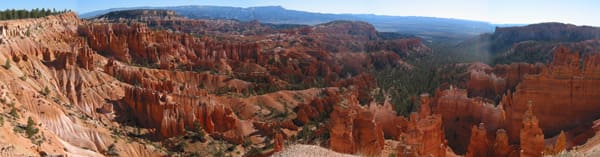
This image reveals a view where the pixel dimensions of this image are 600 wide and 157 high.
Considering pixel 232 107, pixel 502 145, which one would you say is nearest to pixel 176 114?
pixel 232 107

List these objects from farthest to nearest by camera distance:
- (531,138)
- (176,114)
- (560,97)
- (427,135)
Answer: (176,114), (560,97), (427,135), (531,138)

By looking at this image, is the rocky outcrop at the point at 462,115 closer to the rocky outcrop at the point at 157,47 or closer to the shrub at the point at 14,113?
the shrub at the point at 14,113

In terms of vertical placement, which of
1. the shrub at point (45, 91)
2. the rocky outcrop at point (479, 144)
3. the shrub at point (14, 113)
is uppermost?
the shrub at point (14, 113)


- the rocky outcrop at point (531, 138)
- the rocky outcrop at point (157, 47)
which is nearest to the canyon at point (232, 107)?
the rocky outcrop at point (531, 138)

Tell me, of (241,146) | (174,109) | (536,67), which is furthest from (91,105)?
(536,67)

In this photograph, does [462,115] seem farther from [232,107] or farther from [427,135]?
[232,107]

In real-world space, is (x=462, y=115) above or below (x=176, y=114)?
above

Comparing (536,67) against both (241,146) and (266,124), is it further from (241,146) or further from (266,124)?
(241,146)

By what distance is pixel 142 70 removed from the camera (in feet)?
168

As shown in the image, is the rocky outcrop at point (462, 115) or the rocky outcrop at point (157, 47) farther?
the rocky outcrop at point (157, 47)

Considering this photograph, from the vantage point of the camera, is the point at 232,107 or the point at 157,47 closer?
the point at 232,107

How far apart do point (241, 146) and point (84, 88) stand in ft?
42.0

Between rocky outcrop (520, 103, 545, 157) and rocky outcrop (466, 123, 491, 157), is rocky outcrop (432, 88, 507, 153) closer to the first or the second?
rocky outcrop (466, 123, 491, 157)

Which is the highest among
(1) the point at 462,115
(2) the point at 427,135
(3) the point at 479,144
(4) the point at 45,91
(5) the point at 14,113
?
(5) the point at 14,113
